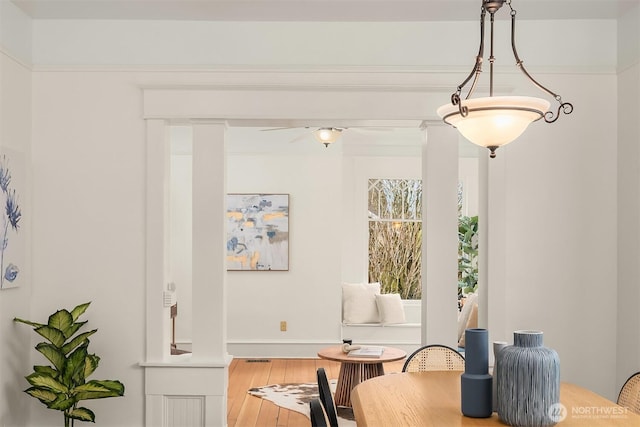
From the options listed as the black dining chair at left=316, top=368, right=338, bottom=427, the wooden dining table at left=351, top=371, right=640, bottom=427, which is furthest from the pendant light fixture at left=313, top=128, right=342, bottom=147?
the black dining chair at left=316, top=368, right=338, bottom=427

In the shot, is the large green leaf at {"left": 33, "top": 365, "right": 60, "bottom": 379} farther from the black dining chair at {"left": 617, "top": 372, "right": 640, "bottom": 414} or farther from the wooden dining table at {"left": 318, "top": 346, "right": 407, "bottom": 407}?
the black dining chair at {"left": 617, "top": 372, "right": 640, "bottom": 414}

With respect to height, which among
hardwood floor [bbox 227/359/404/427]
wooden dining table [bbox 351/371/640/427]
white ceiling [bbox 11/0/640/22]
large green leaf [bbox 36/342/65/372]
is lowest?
hardwood floor [bbox 227/359/404/427]

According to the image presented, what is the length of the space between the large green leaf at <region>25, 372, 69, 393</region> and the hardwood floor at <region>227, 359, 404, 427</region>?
5.48 feet

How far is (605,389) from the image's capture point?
424 cm

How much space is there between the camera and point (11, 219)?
12.9 feet

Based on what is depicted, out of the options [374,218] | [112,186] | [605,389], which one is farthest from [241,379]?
[605,389]

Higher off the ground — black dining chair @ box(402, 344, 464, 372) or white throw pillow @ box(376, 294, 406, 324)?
black dining chair @ box(402, 344, 464, 372)

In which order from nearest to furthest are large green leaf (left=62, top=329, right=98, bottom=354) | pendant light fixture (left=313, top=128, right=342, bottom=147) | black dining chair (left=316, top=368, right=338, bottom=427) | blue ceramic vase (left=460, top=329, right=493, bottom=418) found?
1. blue ceramic vase (left=460, top=329, right=493, bottom=418)
2. black dining chair (left=316, top=368, right=338, bottom=427)
3. large green leaf (left=62, top=329, right=98, bottom=354)
4. pendant light fixture (left=313, top=128, right=342, bottom=147)

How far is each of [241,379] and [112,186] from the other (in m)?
3.11

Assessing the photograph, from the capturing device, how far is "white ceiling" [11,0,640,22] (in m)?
3.97

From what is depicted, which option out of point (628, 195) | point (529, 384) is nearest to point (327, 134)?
point (628, 195)

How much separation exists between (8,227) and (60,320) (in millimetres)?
583

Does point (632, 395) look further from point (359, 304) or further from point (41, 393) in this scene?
point (359, 304)

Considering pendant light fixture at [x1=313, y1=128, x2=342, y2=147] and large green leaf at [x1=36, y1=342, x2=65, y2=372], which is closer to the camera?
large green leaf at [x1=36, y1=342, x2=65, y2=372]
